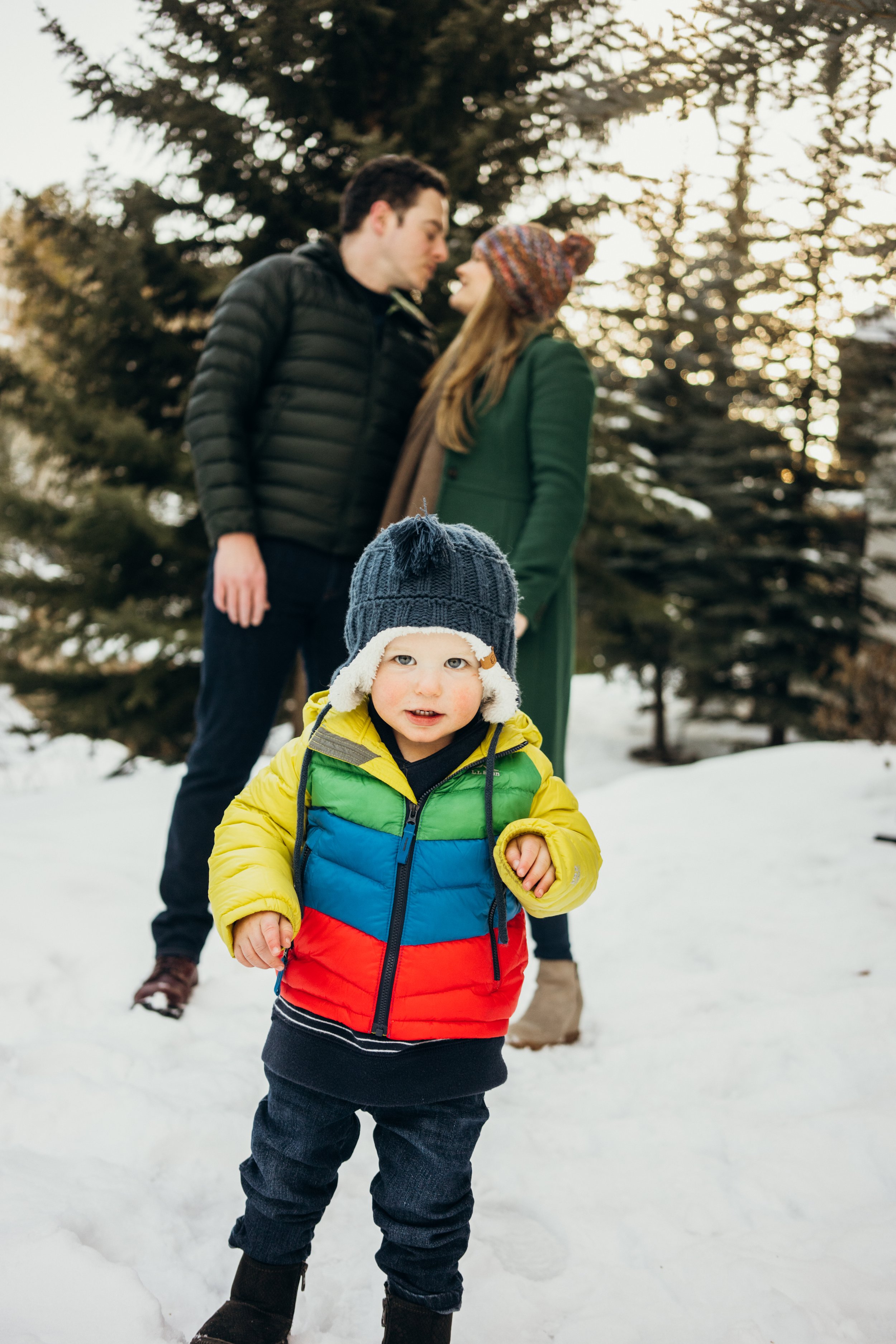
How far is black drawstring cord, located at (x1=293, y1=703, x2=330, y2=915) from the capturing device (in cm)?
144

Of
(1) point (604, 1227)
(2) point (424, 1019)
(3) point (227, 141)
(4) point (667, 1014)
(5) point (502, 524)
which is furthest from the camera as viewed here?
(3) point (227, 141)

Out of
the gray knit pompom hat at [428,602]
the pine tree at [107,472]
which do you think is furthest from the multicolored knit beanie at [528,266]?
the pine tree at [107,472]

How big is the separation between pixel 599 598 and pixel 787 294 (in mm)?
4019

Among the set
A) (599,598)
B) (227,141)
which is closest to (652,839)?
(599,598)

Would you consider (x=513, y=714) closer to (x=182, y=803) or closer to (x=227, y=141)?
(x=182, y=803)

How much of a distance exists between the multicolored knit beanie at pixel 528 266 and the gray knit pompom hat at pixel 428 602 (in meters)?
1.15

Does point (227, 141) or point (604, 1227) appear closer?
point (604, 1227)

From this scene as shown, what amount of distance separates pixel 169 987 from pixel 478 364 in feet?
6.12

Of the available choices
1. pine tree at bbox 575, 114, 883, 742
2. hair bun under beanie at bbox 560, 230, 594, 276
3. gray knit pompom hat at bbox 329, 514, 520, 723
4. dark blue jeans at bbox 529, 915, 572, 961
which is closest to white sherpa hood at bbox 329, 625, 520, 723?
gray knit pompom hat at bbox 329, 514, 520, 723

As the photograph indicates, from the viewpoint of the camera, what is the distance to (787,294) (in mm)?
3721

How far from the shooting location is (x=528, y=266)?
2.37 metres

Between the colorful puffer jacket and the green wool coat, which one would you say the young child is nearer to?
the colorful puffer jacket

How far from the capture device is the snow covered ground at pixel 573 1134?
4.85 feet

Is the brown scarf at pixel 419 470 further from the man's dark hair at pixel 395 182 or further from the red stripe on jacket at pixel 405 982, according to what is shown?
the red stripe on jacket at pixel 405 982
